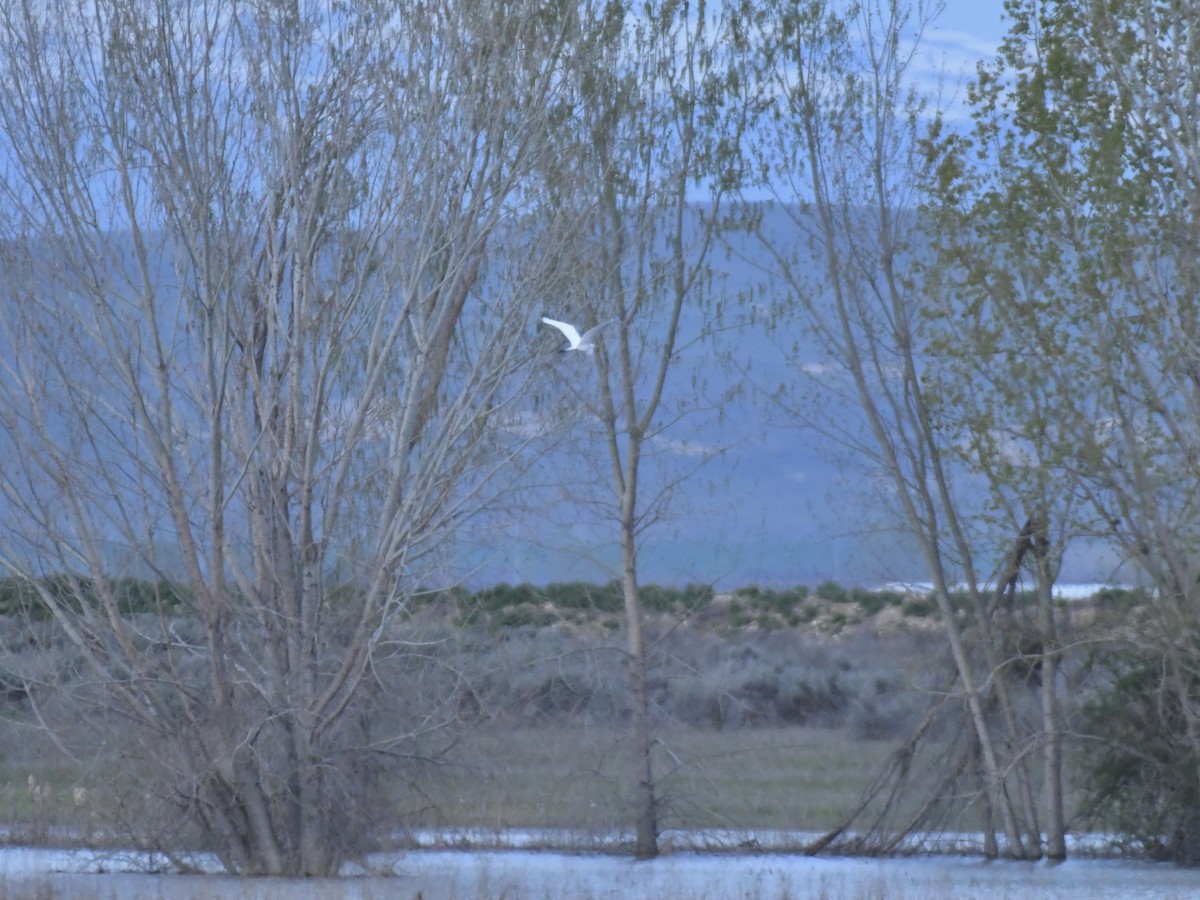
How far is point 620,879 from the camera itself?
13086 millimetres

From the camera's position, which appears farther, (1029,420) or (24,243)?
(1029,420)

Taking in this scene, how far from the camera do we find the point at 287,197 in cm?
1187

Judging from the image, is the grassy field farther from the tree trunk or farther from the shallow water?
the shallow water

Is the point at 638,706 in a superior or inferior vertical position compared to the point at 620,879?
superior

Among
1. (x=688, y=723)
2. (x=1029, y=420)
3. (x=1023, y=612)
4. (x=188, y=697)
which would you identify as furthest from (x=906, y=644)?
(x=188, y=697)

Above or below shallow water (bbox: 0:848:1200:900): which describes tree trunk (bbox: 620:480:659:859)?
above

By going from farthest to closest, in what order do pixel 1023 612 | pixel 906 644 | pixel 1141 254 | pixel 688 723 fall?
pixel 906 644
pixel 688 723
pixel 1023 612
pixel 1141 254

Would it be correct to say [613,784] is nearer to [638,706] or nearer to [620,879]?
[638,706]

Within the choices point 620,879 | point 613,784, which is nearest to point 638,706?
point 613,784

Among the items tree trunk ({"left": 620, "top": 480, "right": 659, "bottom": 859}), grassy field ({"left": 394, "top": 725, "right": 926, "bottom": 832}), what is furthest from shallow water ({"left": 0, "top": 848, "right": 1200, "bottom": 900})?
grassy field ({"left": 394, "top": 725, "right": 926, "bottom": 832})

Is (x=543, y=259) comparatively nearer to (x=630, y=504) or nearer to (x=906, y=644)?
(x=630, y=504)

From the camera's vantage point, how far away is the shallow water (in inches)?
413

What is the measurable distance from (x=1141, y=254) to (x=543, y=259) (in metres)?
4.57

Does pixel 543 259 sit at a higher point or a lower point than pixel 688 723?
higher
